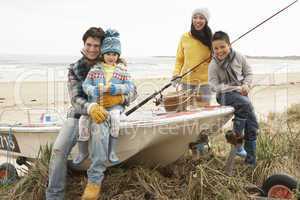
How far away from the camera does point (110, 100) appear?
3.36m

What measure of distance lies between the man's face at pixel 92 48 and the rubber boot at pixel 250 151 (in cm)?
167

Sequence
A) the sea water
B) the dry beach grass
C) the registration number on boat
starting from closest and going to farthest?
the dry beach grass → the registration number on boat → the sea water

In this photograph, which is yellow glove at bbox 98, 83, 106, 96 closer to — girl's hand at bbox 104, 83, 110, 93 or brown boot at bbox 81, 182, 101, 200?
girl's hand at bbox 104, 83, 110, 93

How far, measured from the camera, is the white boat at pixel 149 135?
11.2 feet

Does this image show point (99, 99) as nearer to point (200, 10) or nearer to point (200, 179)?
point (200, 179)

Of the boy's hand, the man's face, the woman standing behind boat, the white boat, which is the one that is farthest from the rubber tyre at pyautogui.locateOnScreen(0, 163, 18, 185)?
the boy's hand

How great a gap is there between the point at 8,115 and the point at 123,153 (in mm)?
6444

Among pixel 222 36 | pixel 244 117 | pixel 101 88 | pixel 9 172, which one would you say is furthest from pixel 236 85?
pixel 9 172

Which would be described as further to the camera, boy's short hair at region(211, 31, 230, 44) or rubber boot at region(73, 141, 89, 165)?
boy's short hair at region(211, 31, 230, 44)

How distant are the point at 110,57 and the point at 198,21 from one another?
1.50 meters

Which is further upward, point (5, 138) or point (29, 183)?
point (5, 138)

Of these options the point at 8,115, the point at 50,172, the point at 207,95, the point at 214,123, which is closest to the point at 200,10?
the point at 207,95

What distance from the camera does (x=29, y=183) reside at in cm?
385

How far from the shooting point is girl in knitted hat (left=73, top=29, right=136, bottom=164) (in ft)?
10.6
